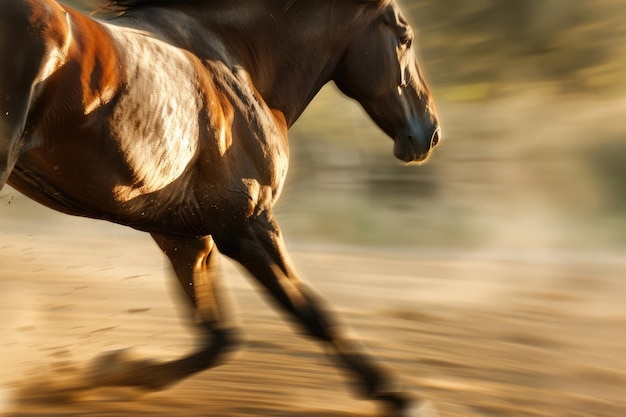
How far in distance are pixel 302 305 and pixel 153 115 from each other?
84 cm

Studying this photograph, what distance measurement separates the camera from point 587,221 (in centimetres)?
862

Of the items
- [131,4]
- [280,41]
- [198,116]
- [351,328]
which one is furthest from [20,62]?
[351,328]

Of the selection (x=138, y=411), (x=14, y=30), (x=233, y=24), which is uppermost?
(x=14, y=30)

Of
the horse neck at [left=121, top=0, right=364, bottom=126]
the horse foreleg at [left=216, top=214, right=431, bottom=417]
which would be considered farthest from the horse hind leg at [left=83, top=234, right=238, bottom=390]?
the horse neck at [left=121, top=0, right=364, bottom=126]

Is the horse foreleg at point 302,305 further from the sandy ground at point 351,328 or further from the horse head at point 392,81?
the horse head at point 392,81

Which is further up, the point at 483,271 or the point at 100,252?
the point at 483,271

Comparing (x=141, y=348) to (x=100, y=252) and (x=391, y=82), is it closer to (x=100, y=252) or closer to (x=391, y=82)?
(x=391, y=82)

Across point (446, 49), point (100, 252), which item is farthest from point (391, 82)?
point (446, 49)

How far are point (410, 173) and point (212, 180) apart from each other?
6851 millimetres

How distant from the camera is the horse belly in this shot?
2.65 metres

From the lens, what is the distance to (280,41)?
3.34 meters

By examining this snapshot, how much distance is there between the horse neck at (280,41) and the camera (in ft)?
10.5

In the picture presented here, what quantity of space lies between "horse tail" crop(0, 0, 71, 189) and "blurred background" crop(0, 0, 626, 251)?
19.4 ft

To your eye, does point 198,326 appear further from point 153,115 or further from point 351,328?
point 351,328
